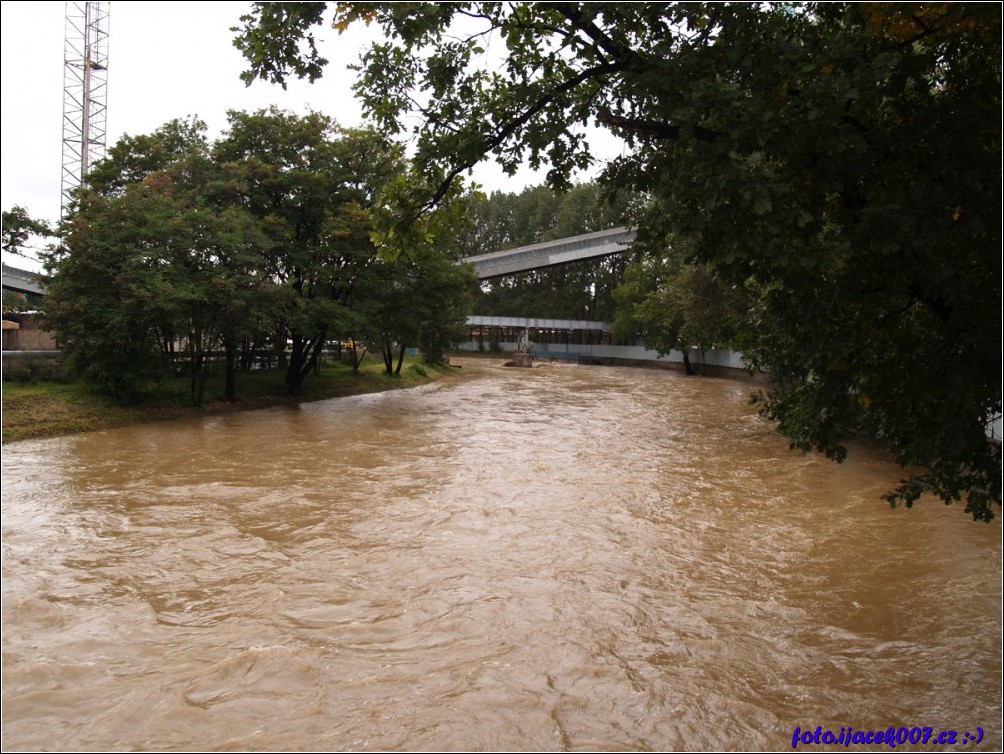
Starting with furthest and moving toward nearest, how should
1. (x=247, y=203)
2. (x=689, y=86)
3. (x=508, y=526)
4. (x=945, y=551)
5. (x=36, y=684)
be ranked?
(x=247, y=203) < (x=508, y=526) < (x=945, y=551) < (x=36, y=684) < (x=689, y=86)

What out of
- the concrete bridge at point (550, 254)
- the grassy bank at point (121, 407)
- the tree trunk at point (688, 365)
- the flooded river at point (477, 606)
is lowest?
the flooded river at point (477, 606)

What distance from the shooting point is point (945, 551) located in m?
7.95

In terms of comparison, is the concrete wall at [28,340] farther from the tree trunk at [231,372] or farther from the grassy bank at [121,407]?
the tree trunk at [231,372]

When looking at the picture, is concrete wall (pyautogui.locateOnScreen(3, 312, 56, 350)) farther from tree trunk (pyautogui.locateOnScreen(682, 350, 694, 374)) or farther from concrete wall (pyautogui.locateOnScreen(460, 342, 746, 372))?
tree trunk (pyautogui.locateOnScreen(682, 350, 694, 374))

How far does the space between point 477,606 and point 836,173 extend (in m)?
4.37

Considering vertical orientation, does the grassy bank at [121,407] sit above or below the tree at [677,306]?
below

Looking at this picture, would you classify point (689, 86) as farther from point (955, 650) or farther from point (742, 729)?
point (955, 650)

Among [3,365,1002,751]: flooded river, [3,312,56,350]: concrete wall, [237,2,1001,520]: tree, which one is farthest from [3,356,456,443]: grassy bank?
[237,2,1001,520]: tree

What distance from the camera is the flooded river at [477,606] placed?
172 inches

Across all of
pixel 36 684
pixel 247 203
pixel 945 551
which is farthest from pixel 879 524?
pixel 247 203

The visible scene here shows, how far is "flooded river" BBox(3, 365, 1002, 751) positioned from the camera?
4.38 metres

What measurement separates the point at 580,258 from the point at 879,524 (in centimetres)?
3236

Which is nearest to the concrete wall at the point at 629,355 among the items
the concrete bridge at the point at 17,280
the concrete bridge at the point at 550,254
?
the concrete bridge at the point at 550,254

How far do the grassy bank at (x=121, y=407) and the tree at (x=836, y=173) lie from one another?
12.5m
